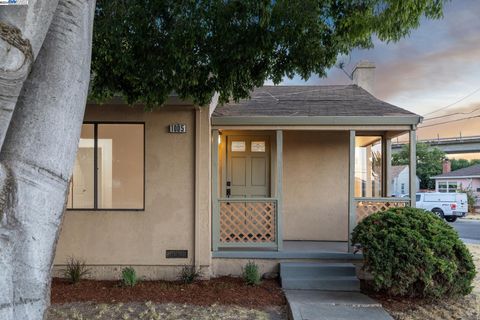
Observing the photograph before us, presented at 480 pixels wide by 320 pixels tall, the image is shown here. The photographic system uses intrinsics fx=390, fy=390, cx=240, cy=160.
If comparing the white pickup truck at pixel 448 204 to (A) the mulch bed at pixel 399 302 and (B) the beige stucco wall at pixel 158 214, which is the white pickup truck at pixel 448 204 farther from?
(B) the beige stucco wall at pixel 158 214

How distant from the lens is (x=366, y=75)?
9.76 m

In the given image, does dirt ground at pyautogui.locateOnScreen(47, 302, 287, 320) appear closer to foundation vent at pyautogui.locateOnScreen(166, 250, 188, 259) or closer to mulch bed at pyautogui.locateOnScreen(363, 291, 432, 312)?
foundation vent at pyautogui.locateOnScreen(166, 250, 188, 259)

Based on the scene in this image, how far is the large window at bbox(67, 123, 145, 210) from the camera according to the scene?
21.6 feet

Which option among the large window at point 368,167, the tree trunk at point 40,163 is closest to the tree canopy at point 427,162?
the large window at point 368,167

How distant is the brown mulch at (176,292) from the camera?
548 cm

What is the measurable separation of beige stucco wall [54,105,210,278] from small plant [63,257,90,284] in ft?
0.35

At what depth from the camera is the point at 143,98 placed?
16.7ft

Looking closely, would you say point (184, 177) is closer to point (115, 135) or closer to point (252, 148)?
point (115, 135)

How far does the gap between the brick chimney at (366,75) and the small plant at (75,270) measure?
7413mm

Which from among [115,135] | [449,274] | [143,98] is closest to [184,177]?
[115,135]

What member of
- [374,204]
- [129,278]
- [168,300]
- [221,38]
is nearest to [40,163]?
[221,38]

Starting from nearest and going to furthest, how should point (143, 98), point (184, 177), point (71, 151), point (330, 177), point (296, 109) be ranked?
1. point (71, 151)
2. point (143, 98)
3. point (184, 177)
4. point (296, 109)
5. point (330, 177)

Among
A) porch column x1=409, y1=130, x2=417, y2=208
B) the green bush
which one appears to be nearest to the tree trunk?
the green bush

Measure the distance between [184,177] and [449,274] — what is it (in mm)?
4148
